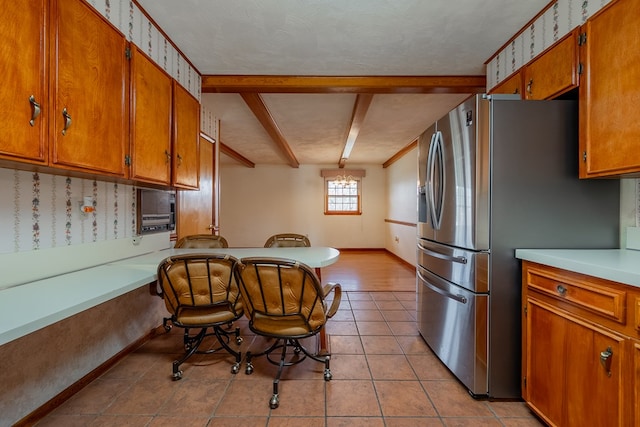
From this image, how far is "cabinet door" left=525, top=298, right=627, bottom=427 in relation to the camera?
1130 mm

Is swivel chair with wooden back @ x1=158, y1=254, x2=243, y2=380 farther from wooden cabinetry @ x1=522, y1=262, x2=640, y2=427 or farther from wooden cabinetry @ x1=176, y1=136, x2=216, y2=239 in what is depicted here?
wooden cabinetry @ x1=522, y1=262, x2=640, y2=427

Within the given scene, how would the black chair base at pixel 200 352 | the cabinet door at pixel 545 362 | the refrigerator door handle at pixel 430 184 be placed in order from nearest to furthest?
the cabinet door at pixel 545 362, the black chair base at pixel 200 352, the refrigerator door handle at pixel 430 184

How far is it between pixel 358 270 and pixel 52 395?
172 inches

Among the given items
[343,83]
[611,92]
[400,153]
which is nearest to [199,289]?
[343,83]

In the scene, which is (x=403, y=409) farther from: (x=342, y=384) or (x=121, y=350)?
(x=121, y=350)

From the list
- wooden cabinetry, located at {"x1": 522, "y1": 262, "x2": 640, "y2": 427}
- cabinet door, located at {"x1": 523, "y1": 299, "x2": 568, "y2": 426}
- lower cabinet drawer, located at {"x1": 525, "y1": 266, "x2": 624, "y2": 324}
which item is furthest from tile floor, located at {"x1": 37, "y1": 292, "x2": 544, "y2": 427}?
lower cabinet drawer, located at {"x1": 525, "y1": 266, "x2": 624, "y2": 324}

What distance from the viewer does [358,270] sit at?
5.33 metres

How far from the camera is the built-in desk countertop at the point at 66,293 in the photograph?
0.94 m

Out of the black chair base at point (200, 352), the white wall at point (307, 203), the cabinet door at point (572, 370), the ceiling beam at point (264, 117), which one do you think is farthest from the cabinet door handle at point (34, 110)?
the white wall at point (307, 203)

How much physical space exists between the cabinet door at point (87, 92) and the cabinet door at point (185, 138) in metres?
0.51

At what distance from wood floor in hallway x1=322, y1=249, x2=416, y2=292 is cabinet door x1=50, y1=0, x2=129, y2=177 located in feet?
10.7

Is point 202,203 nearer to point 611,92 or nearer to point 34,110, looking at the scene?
point 34,110

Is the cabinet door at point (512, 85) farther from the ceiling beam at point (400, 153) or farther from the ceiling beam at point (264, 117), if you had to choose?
the ceiling beam at point (400, 153)

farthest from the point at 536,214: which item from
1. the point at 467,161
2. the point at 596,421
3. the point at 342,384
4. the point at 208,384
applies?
the point at 208,384
